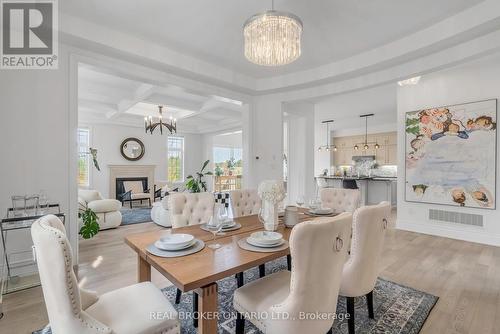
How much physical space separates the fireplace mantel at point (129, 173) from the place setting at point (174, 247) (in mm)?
6935

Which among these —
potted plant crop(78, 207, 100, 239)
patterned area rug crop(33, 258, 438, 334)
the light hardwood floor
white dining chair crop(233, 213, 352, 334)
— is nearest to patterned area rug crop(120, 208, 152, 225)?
the light hardwood floor

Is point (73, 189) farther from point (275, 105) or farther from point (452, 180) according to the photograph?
point (452, 180)

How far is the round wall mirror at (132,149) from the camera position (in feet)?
26.0

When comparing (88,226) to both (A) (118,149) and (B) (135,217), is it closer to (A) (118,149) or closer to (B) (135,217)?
(B) (135,217)

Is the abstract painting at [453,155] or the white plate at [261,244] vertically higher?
the abstract painting at [453,155]

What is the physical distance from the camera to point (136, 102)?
16.4 feet

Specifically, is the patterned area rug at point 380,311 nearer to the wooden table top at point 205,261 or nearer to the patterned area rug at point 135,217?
the wooden table top at point 205,261

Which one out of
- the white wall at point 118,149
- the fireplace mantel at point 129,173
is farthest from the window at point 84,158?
the fireplace mantel at point 129,173

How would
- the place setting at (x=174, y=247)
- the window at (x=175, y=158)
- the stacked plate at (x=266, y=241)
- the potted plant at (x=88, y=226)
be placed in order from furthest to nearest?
the window at (x=175, y=158), the potted plant at (x=88, y=226), the stacked plate at (x=266, y=241), the place setting at (x=174, y=247)

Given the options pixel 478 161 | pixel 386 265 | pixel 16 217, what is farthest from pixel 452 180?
pixel 16 217

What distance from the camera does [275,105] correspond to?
4582 millimetres

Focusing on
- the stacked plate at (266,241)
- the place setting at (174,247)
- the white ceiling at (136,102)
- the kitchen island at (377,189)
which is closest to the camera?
the place setting at (174,247)

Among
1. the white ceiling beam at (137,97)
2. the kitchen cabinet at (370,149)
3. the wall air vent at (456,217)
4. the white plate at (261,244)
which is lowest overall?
the wall air vent at (456,217)

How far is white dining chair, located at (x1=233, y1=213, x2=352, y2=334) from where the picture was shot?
1100 millimetres
